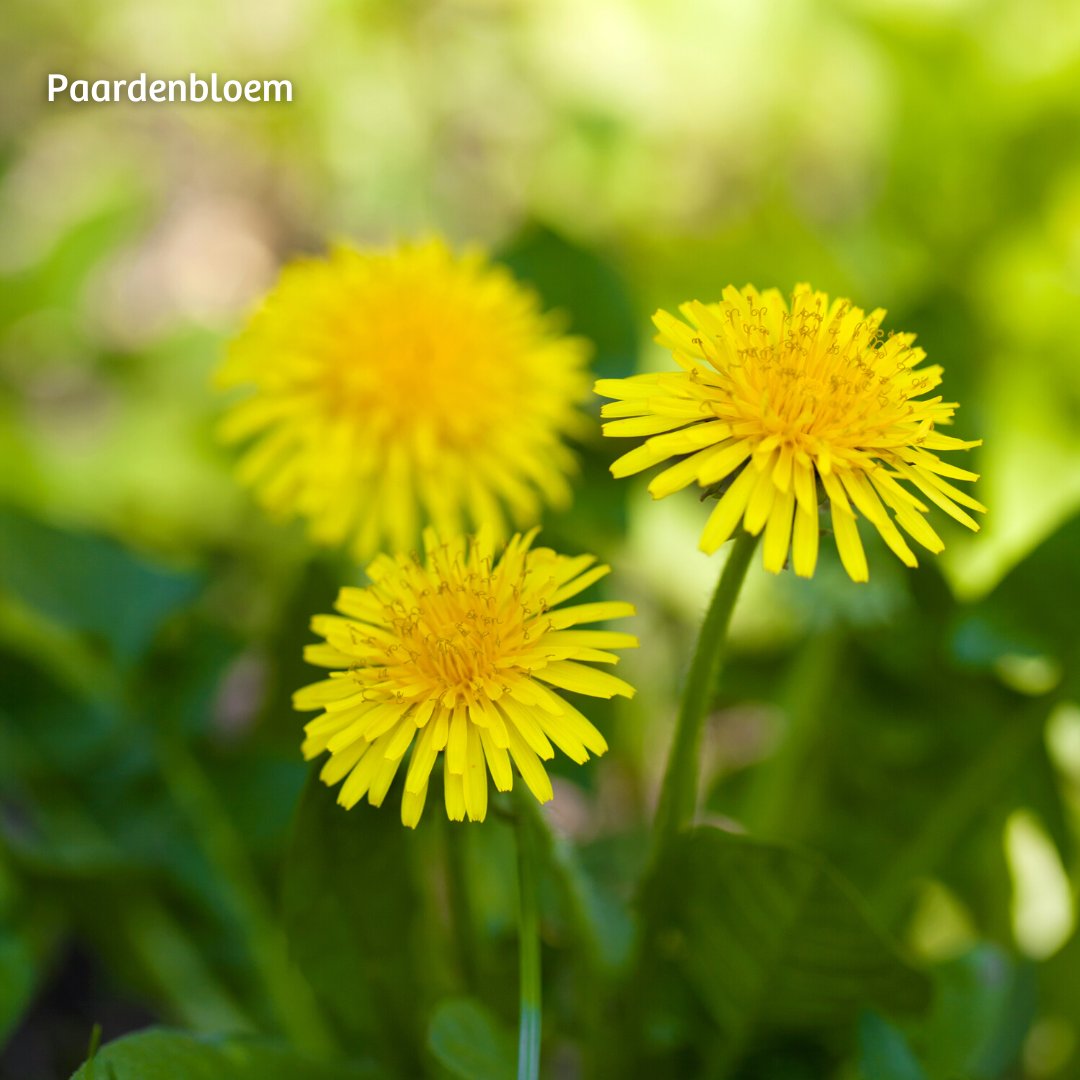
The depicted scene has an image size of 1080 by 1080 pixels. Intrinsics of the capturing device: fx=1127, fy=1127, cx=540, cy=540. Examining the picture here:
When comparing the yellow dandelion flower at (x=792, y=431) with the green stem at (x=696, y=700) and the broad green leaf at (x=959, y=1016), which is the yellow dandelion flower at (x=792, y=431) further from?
the broad green leaf at (x=959, y=1016)

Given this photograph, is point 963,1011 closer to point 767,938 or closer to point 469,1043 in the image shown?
point 767,938

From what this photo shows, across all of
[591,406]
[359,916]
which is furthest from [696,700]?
[591,406]

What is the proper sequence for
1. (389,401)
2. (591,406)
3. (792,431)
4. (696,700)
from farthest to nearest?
(591,406) → (389,401) → (696,700) → (792,431)

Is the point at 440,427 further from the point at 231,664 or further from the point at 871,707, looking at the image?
the point at 871,707

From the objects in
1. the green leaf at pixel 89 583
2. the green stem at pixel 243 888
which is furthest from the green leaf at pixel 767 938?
the green leaf at pixel 89 583

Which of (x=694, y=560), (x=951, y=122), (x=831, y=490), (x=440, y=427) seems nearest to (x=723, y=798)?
(x=694, y=560)

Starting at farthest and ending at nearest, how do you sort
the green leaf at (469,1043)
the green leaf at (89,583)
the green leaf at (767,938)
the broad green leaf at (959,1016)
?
the green leaf at (89,583), the broad green leaf at (959,1016), the green leaf at (767,938), the green leaf at (469,1043)
